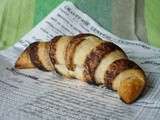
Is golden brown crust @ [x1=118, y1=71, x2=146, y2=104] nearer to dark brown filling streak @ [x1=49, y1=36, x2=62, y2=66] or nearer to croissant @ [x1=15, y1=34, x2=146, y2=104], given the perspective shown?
croissant @ [x1=15, y1=34, x2=146, y2=104]

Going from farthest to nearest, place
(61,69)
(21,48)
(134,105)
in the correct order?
(21,48)
(61,69)
(134,105)

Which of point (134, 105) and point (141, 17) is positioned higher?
point (141, 17)

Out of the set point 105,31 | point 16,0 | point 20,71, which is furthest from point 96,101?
point 16,0

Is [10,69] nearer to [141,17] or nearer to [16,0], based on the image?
[16,0]

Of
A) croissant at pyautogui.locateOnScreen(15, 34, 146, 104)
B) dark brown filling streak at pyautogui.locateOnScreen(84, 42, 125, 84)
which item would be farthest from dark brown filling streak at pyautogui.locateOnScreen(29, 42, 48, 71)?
dark brown filling streak at pyautogui.locateOnScreen(84, 42, 125, 84)

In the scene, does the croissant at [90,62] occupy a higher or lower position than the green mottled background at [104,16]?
lower

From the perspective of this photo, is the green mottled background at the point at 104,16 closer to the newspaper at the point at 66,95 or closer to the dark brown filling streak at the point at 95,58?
the newspaper at the point at 66,95

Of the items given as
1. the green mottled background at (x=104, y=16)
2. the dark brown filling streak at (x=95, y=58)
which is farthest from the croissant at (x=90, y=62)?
the green mottled background at (x=104, y=16)
